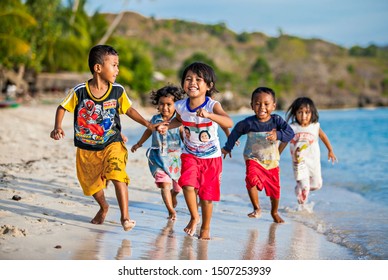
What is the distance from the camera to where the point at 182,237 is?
16.5ft

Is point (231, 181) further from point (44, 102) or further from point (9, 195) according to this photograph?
Result: point (44, 102)

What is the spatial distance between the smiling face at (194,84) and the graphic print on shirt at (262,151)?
109 centimetres

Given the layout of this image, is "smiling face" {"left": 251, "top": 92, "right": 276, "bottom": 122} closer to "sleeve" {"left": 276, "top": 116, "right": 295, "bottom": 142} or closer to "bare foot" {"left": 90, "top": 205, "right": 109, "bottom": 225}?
"sleeve" {"left": 276, "top": 116, "right": 295, "bottom": 142}

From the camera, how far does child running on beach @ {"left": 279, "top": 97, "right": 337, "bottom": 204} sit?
6828mm

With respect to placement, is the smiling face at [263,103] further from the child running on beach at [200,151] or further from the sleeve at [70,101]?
the sleeve at [70,101]

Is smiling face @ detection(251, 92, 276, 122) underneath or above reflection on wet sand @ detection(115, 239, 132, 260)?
above

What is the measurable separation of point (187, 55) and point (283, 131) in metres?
77.5

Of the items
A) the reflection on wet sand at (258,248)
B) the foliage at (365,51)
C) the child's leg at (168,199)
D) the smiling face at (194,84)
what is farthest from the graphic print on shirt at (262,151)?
the foliage at (365,51)

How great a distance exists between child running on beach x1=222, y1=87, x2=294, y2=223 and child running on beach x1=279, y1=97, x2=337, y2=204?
39.0 inches

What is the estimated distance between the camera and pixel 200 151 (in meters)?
5.05

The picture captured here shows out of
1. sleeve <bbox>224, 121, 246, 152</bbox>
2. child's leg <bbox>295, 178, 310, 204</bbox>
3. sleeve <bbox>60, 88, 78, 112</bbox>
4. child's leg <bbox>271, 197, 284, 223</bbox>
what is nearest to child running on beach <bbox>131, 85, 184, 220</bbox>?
sleeve <bbox>224, 121, 246, 152</bbox>

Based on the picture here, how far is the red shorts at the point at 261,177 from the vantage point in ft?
19.4
